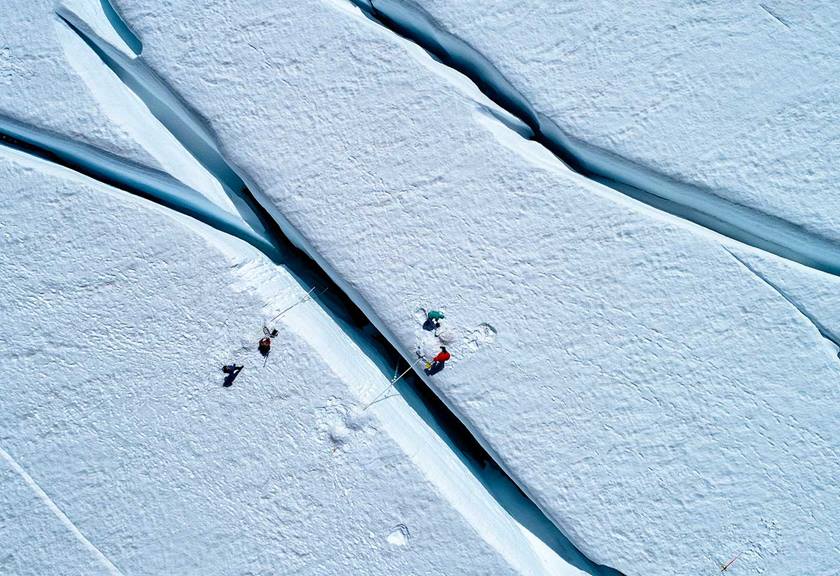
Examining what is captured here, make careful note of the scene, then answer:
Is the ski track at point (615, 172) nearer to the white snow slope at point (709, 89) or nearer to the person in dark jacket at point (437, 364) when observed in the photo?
the white snow slope at point (709, 89)

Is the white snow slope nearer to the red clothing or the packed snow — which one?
the packed snow

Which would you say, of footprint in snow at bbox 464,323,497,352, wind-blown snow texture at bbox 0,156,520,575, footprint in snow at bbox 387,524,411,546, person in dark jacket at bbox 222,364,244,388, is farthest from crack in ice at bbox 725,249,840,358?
person in dark jacket at bbox 222,364,244,388

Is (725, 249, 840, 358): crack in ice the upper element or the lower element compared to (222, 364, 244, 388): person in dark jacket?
upper

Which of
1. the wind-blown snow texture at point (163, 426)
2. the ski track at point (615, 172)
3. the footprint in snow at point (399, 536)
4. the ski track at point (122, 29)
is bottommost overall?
the footprint in snow at point (399, 536)

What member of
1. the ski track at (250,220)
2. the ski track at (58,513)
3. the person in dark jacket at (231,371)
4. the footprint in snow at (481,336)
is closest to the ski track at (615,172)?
the footprint in snow at (481,336)

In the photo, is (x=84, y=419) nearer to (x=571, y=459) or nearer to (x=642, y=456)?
(x=571, y=459)

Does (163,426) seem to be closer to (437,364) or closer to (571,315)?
(437,364)

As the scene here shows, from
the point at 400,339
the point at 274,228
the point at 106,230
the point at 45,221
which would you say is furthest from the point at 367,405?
the point at 45,221
